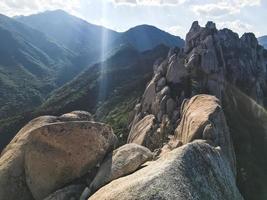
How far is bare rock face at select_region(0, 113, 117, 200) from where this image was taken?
23.9m

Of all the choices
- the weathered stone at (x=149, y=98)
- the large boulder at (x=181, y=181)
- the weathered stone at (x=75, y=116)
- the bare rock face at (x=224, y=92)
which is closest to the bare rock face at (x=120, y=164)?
the large boulder at (x=181, y=181)

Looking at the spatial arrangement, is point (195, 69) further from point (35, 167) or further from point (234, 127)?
point (35, 167)

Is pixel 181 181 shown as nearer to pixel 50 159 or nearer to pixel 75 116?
pixel 50 159

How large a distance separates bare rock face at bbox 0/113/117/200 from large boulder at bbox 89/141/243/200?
522 cm

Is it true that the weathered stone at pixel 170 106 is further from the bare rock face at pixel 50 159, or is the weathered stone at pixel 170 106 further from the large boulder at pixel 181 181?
the large boulder at pixel 181 181

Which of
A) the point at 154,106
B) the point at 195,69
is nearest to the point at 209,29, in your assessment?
the point at 195,69

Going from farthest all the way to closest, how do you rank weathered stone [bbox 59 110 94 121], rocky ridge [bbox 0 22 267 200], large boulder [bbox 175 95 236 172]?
weathered stone [bbox 59 110 94 121] < large boulder [bbox 175 95 236 172] < rocky ridge [bbox 0 22 267 200]

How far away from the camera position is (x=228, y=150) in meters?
33.7

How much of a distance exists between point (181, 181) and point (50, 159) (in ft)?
32.0

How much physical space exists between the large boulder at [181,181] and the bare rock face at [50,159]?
5.22m

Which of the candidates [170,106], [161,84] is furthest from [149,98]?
[170,106]

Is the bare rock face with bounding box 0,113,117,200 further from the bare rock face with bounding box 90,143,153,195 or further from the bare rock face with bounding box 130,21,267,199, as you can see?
the bare rock face with bounding box 130,21,267,199

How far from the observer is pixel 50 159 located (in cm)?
2400

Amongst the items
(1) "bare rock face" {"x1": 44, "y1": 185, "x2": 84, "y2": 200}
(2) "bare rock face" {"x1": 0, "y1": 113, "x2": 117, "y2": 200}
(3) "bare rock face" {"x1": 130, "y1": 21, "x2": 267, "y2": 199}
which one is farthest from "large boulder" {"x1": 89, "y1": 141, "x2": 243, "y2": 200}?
(3) "bare rock face" {"x1": 130, "y1": 21, "x2": 267, "y2": 199}
